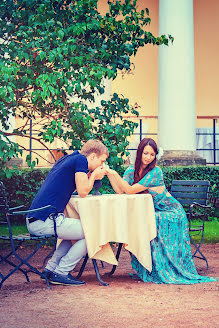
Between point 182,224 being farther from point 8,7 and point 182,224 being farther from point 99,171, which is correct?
point 8,7

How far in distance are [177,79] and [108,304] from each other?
711 cm

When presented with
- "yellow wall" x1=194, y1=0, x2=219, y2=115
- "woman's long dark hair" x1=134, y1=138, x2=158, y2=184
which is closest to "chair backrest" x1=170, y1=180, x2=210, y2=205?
"woman's long dark hair" x1=134, y1=138, x2=158, y2=184

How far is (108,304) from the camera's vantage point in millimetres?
4438

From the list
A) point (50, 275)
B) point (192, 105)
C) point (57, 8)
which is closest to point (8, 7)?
point (57, 8)

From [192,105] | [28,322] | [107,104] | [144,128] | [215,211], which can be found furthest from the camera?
[144,128]

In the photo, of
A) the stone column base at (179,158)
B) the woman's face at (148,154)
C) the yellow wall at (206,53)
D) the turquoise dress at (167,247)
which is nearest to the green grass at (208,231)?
the stone column base at (179,158)

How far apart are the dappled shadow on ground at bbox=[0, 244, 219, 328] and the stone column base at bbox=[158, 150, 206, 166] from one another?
5370 millimetres

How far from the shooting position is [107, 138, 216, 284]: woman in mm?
5434

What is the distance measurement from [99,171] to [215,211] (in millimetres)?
5335

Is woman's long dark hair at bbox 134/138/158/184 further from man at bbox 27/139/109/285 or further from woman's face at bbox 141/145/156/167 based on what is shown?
man at bbox 27/139/109/285

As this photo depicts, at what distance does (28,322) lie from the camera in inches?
153

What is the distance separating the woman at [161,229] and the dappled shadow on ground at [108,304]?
7.4 inches

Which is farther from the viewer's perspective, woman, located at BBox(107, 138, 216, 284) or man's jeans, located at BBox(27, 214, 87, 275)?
woman, located at BBox(107, 138, 216, 284)

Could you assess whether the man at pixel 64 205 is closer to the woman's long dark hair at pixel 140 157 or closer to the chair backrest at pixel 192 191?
the woman's long dark hair at pixel 140 157
